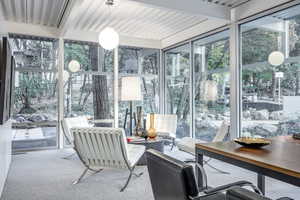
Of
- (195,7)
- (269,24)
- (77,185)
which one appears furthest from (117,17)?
(77,185)

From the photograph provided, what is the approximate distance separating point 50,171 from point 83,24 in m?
3.36

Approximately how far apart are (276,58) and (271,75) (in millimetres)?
287

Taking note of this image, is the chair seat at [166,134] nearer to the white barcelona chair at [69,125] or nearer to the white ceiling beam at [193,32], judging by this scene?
the white barcelona chair at [69,125]

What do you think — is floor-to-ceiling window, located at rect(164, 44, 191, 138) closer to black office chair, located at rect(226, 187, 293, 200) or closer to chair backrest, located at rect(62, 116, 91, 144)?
chair backrest, located at rect(62, 116, 91, 144)

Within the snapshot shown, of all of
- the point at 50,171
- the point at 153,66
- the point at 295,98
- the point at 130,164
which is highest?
the point at 153,66

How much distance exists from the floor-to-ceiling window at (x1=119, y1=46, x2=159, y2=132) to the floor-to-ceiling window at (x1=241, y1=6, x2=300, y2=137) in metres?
3.10

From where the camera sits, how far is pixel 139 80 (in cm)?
483

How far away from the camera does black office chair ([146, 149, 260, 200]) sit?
1.27m

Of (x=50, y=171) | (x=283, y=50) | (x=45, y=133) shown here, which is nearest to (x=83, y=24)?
(x=45, y=133)

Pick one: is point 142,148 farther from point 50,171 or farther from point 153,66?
point 153,66

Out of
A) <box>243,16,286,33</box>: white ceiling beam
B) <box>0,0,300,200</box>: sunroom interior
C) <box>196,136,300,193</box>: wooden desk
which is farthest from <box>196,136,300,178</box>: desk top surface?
<box>243,16,286,33</box>: white ceiling beam

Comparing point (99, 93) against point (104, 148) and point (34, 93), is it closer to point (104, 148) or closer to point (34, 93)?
point (34, 93)

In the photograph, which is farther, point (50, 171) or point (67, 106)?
point (67, 106)

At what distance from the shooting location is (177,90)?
259 inches
